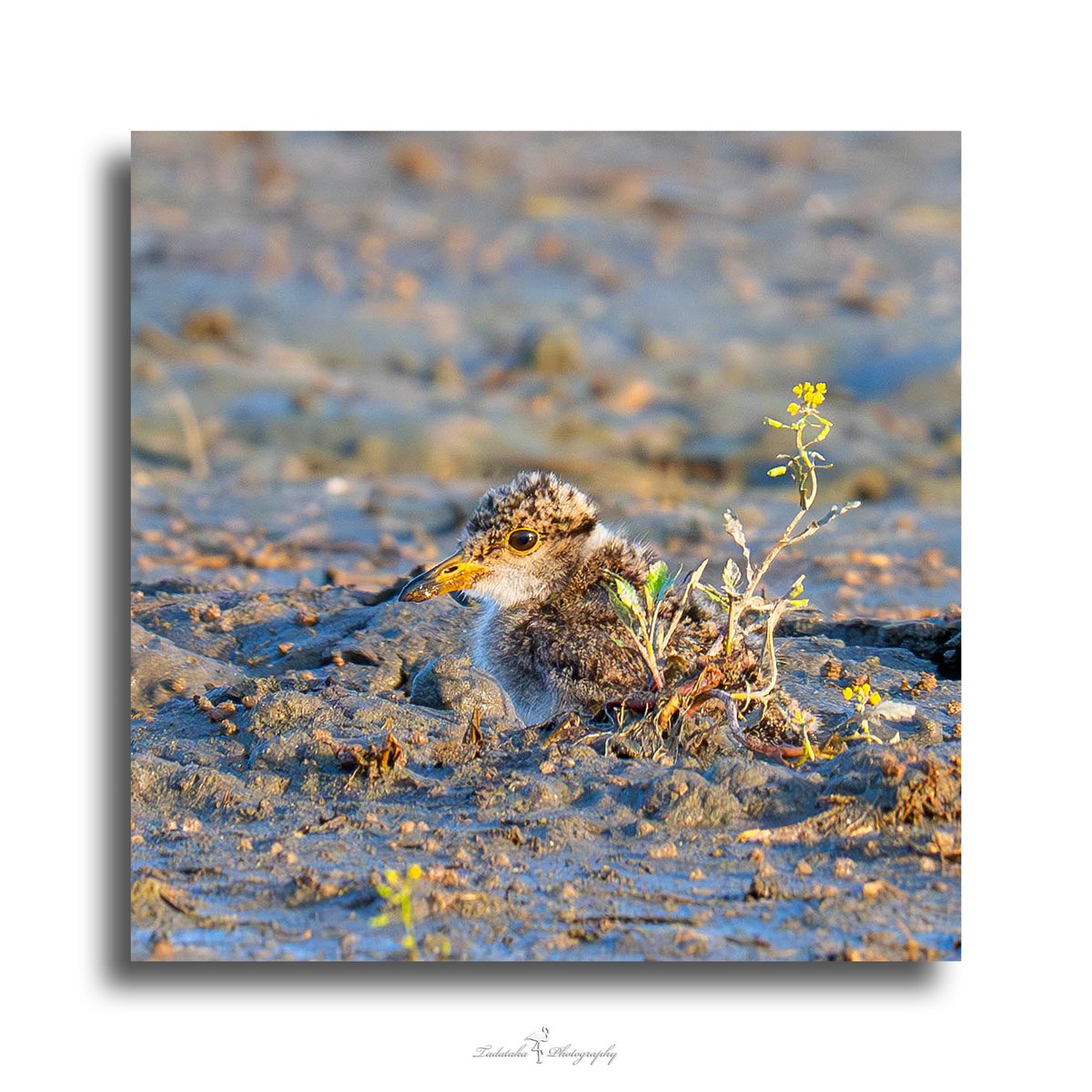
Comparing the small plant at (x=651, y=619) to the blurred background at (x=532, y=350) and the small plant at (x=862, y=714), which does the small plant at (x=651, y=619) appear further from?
the blurred background at (x=532, y=350)

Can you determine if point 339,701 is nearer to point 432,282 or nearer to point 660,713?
point 660,713

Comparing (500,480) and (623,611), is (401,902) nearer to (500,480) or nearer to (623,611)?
(623,611)

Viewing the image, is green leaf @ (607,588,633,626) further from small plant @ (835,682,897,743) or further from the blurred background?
the blurred background

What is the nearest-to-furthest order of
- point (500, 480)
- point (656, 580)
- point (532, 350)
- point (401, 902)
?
1. point (401, 902)
2. point (656, 580)
3. point (500, 480)
4. point (532, 350)

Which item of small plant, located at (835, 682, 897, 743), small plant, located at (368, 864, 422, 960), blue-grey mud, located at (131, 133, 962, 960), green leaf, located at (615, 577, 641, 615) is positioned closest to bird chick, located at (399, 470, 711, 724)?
blue-grey mud, located at (131, 133, 962, 960)

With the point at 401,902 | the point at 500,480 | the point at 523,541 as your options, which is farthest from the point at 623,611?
the point at 500,480

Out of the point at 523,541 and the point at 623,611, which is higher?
the point at 523,541

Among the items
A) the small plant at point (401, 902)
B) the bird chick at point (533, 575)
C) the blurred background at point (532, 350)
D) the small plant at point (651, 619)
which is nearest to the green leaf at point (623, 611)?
the small plant at point (651, 619)
